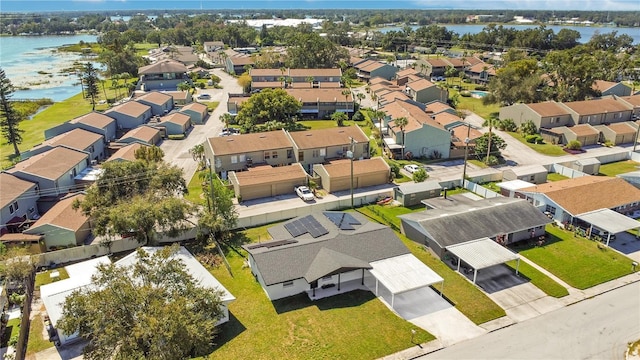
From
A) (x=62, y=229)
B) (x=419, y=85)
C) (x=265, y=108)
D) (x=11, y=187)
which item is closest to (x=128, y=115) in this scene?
(x=265, y=108)

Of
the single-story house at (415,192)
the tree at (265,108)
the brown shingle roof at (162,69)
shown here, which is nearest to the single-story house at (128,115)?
the tree at (265,108)

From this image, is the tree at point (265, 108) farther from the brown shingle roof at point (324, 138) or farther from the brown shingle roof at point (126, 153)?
the brown shingle roof at point (126, 153)

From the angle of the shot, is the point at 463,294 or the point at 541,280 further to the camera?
the point at 541,280

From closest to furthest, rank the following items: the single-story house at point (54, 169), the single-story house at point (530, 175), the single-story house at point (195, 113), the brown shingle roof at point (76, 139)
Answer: the single-story house at point (54, 169), the single-story house at point (530, 175), the brown shingle roof at point (76, 139), the single-story house at point (195, 113)

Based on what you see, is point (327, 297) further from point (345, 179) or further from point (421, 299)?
point (345, 179)

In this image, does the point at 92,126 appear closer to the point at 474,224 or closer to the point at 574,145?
the point at 474,224

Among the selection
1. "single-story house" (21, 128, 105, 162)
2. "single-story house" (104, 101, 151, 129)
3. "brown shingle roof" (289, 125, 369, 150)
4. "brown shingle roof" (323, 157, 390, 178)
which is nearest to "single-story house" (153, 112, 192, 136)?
"single-story house" (104, 101, 151, 129)
